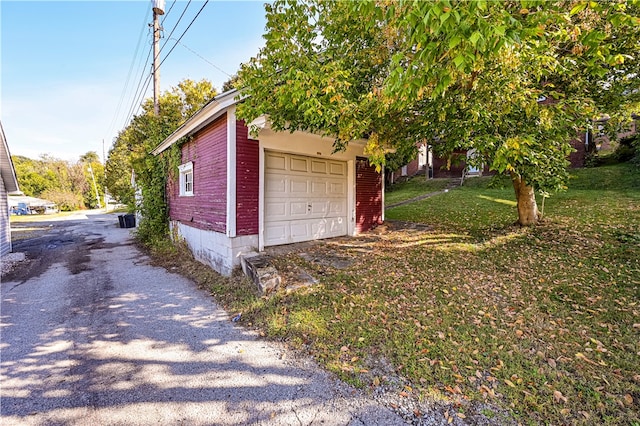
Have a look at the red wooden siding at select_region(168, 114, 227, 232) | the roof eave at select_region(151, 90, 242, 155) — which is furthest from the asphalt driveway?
the roof eave at select_region(151, 90, 242, 155)

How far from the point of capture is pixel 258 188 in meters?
5.98

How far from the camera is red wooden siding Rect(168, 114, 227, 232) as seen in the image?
5.99 meters

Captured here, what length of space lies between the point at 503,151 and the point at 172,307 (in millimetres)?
5552

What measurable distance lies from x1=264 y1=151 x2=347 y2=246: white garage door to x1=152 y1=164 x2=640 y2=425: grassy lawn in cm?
65

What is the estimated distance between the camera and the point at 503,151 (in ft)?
12.4

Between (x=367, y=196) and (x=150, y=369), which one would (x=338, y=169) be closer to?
(x=367, y=196)

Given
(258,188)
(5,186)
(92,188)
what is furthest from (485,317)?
(92,188)

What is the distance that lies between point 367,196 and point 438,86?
581 centimetres

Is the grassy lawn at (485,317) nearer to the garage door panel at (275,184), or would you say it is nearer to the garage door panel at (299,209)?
the garage door panel at (299,209)

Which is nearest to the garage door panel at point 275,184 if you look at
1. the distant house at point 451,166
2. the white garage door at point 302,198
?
the white garage door at point 302,198

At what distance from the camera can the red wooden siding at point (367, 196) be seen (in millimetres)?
8273

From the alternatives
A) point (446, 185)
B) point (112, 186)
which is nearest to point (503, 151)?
point (446, 185)

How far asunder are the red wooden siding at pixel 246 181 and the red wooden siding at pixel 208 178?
37 centimetres

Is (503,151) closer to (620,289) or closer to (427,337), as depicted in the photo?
(427,337)
